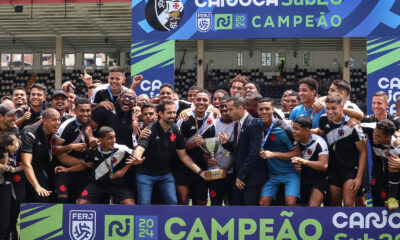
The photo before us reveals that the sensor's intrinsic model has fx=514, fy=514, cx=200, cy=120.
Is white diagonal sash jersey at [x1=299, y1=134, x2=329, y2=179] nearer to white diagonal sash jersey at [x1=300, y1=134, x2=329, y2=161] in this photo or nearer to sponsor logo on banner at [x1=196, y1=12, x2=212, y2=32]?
white diagonal sash jersey at [x1=300, y1=134, x2=329, y2=161]

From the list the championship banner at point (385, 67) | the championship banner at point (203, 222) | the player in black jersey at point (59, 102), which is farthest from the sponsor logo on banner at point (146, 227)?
the championship banner at point (385, 67)

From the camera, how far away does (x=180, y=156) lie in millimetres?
7008

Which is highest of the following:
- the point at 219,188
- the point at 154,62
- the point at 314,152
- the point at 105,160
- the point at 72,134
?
the point at 154,62

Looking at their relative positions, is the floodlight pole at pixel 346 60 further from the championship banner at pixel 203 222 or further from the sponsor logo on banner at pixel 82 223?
the sponsor logo on banner at pixel 82 223

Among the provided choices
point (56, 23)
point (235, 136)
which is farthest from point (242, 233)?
point (56, 23)

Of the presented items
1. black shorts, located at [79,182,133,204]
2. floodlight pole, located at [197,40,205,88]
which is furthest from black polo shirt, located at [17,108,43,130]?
floodlight pole, located at [197,40,205,88]

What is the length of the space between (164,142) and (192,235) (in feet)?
4.69

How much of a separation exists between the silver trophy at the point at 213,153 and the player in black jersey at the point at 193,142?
0.92ft

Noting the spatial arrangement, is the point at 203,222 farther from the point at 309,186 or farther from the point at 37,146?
the point at 37,146

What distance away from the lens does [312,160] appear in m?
6.62

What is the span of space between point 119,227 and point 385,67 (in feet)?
20.8

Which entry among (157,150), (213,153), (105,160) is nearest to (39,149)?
(105,160)

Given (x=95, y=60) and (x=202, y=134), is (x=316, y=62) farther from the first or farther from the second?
(x=202, y=134)

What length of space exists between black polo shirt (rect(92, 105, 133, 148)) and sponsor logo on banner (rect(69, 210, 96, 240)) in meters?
1.32
